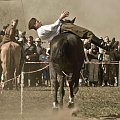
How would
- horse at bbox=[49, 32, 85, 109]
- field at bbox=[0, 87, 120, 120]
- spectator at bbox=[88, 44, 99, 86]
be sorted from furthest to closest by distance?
spectator at bbox=[88, 44, 99, 86]
horse at bbox=[49, 32, 85, 109]
field at bbox=[0, 87, 120, 120]

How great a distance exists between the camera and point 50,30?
782 centimetres

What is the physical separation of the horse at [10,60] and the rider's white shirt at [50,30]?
3655 mm

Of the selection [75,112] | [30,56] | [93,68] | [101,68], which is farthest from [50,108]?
[101,68]

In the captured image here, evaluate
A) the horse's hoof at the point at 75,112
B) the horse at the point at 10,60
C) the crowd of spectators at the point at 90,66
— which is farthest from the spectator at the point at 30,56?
the horse's hoof at the point at 75,112

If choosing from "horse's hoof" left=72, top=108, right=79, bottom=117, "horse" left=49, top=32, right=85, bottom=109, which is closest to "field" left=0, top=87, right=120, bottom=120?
"horse's hoof" left=72, top=108, right=79, bottom=117

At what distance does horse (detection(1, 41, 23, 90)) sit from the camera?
11.5m

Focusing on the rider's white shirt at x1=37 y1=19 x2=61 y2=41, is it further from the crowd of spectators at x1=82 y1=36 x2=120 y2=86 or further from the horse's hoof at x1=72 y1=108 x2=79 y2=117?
the crowd of spectators at x1=82 y1=36 x2=120 y2=86

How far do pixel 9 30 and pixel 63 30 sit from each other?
12.7 ft

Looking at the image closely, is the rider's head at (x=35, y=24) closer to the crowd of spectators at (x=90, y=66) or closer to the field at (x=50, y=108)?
the field at (x=50, y=108)

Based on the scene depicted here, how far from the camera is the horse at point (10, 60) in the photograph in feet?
37.6

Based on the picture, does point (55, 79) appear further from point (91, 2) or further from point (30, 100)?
point (91, 2)

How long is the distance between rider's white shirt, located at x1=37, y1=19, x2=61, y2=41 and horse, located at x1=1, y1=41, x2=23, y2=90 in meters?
3.65

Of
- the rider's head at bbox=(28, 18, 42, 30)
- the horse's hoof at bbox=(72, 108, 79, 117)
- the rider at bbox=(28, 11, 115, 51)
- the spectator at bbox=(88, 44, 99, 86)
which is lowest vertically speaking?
the horse's hoof at bbox=(72, 108, 79, 117)

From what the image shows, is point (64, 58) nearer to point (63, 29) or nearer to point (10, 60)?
point (63, 29)
